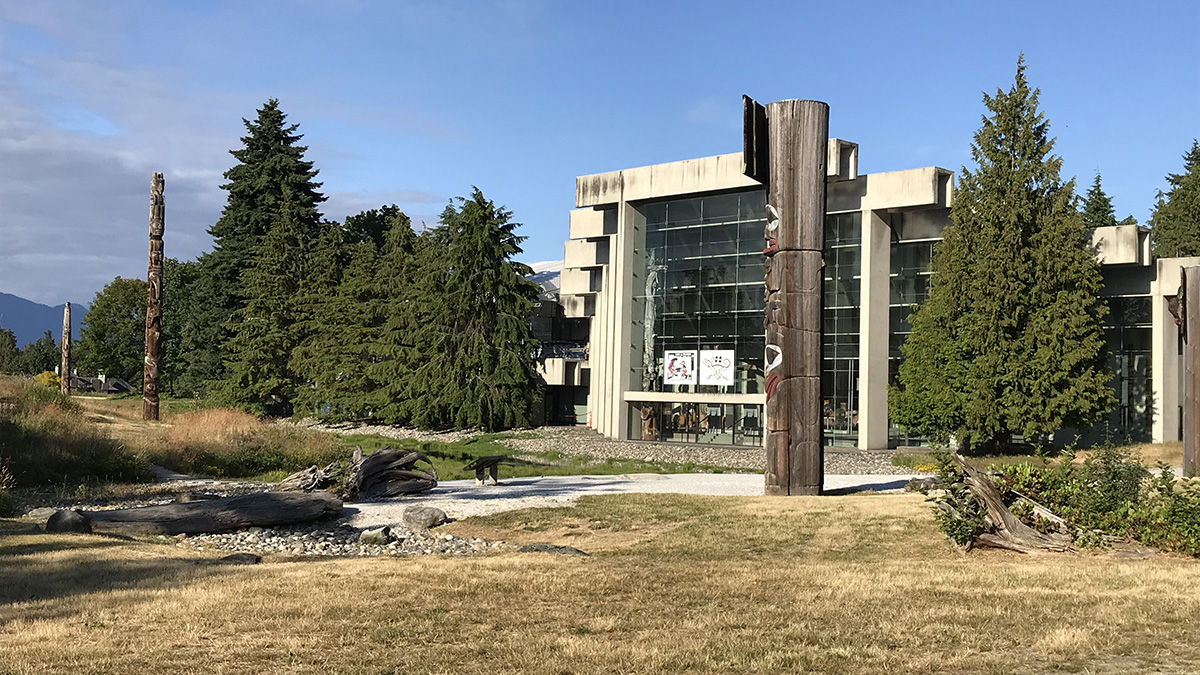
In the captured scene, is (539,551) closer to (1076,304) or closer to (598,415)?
(1076,304)

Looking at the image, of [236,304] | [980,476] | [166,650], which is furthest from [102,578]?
[236,304]

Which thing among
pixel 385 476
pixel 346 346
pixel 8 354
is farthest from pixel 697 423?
pixel 8 354

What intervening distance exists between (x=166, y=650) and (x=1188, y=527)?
11194mm

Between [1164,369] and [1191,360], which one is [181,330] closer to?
[1164,369]

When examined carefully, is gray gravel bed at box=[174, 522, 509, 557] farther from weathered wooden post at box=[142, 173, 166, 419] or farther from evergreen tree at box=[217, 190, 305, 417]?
evergreen tree at box=[217, 190, 305, 417]

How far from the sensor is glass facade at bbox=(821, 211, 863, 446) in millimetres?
42644

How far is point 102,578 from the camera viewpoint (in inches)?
418

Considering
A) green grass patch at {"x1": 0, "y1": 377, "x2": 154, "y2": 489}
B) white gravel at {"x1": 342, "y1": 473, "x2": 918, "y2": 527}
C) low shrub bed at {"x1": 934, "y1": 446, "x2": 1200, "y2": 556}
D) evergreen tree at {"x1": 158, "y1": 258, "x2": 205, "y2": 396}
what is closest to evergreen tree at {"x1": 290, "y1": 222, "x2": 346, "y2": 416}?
evergreen tree at {"x1": 158, "y1": 258, "x2": 205, "y2": 396}

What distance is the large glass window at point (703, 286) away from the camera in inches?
1730

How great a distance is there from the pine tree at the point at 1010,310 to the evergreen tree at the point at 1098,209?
30.4m

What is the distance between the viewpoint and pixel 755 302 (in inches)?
1722

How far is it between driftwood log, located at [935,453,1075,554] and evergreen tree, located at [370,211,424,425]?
4069 cm

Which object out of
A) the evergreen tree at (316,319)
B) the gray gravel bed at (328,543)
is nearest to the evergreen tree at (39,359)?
the evergreen tree at (316,319)

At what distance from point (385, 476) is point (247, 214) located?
50.0m
